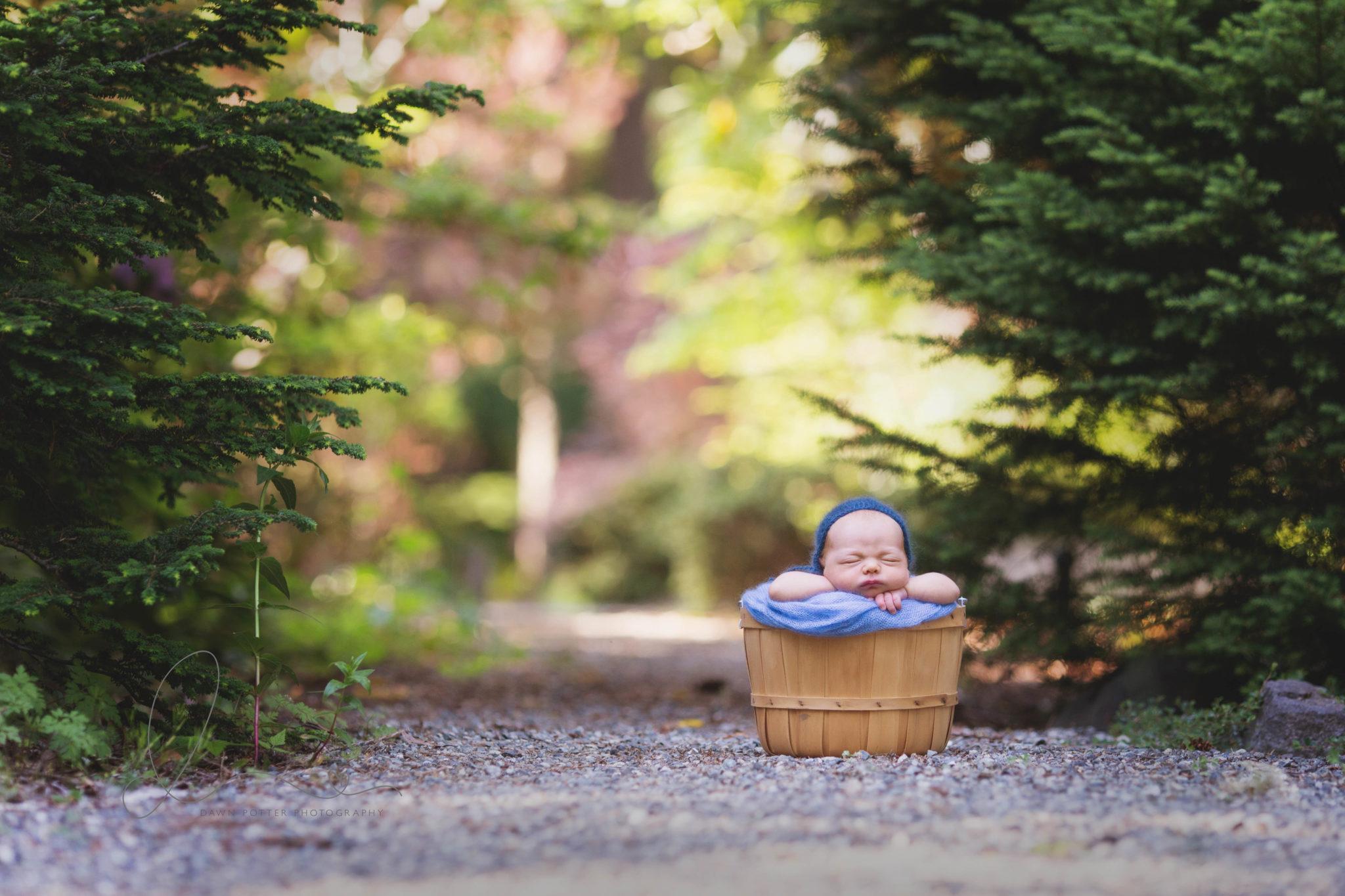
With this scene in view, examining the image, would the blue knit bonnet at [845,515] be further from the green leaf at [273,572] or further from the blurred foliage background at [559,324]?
the green leaf at [273,572]

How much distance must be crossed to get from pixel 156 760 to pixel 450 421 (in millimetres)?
9461

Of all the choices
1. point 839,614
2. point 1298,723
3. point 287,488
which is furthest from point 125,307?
point 1298,723

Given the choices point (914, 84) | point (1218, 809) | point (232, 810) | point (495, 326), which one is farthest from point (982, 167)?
point (495, 326)

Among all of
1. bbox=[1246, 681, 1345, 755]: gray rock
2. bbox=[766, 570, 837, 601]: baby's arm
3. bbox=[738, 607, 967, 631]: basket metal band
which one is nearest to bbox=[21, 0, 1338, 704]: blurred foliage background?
bbox=[1246, 681, 1345, 755]: gray rock

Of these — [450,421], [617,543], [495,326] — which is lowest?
[617,543]

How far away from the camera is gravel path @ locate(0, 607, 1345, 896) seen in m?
2.25

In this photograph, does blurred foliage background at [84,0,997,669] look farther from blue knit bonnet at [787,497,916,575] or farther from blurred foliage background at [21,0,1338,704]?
blue knit bonnet at [787,497,916,575]

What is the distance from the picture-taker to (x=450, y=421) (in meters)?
12.5

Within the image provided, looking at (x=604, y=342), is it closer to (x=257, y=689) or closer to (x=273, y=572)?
(x=273, y=572)

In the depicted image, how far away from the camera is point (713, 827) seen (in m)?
2.58

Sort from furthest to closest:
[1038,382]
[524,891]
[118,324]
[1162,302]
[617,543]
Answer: [617,543] → [1038,382] → [1162,302] → [118,324] → [524,891]

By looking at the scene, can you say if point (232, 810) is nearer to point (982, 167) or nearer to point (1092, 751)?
point (1092, 751)
